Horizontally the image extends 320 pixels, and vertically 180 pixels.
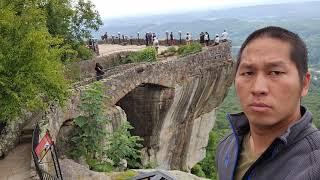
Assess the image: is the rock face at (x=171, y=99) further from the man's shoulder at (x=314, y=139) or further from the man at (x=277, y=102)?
the man's shoulder at (x=314, y=139)

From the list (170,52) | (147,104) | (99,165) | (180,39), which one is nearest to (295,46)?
(99,165)

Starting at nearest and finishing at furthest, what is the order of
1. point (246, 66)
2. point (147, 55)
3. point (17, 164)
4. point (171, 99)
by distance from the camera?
point (246, 66) → point (17, 164) → point (171, 99) → point (147, 55)

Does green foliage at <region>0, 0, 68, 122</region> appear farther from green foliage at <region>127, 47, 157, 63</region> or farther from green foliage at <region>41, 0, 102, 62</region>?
green foliage at <region>127, 47, 157, 63</region>

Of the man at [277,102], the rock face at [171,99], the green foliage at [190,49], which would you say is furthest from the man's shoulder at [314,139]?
the green foliage at [190,49]

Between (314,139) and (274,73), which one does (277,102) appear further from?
(314,139)

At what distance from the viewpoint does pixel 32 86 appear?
15.0 metres

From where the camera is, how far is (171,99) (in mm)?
28016

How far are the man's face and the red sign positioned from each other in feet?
35.2

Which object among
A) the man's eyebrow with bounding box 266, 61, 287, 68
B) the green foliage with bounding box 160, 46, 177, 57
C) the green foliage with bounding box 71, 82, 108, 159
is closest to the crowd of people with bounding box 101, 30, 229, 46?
the green foliage with bounding box 160, 46, 177, 57

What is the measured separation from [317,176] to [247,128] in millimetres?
965

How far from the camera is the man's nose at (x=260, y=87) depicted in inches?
116

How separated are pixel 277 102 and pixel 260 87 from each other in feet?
0.47

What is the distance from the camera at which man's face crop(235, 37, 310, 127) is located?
9.66ft

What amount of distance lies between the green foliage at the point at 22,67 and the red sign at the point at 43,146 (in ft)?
5.62
